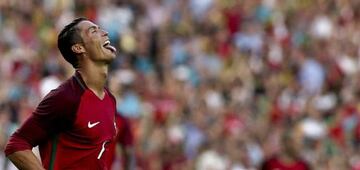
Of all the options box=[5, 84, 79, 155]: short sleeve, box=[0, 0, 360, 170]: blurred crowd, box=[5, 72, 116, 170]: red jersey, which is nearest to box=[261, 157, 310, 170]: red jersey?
box=[0, 0, 360, 170]: blurred crowd

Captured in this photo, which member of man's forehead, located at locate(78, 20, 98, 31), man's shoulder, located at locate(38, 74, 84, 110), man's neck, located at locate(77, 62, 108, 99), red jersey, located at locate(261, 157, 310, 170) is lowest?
man's shoulder, located at locate(38, 74, 84, 110)

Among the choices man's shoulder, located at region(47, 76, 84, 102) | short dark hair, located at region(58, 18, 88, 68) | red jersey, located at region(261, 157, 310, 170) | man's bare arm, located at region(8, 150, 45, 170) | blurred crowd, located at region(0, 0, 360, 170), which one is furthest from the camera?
blurred crowd, located at region(0, 0, 360, 170)

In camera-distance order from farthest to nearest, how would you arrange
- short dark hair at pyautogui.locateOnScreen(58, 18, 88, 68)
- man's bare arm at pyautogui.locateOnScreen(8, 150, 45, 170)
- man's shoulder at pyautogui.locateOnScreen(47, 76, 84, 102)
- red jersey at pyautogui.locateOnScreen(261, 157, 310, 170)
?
red jersey at pyautogui.locateOnScreen(261, 157, 310, 170), short dark hair at pyautogui.locateOnScreen(58, 18, 88, 68), man's shoulder at pyautogui.locateOnScreen(47, 76, 84, 102), man's bare arm at pyautogui.locateOnScreen(8, 150, 45, 170)

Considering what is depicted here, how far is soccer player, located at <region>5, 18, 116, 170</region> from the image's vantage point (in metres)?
7.98

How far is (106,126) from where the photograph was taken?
8352mm

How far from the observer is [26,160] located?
794cm

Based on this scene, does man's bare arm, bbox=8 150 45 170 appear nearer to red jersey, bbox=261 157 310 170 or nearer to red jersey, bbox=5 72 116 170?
red jersey, bbox=5 72 116 170

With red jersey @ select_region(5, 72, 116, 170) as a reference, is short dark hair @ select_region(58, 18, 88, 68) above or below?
above

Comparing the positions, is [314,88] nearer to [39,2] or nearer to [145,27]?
[145,27]

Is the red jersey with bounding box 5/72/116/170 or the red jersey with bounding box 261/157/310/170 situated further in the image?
the red jersey with bounding box 261/157/310/170

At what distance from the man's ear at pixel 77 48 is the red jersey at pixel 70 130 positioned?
137 millimetres

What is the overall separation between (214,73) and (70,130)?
1172cm

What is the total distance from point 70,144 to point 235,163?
7.88 m

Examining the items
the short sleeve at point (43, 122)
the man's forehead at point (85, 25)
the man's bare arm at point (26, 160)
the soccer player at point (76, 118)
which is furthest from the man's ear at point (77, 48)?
the man's bare arm at point (26, 160)
